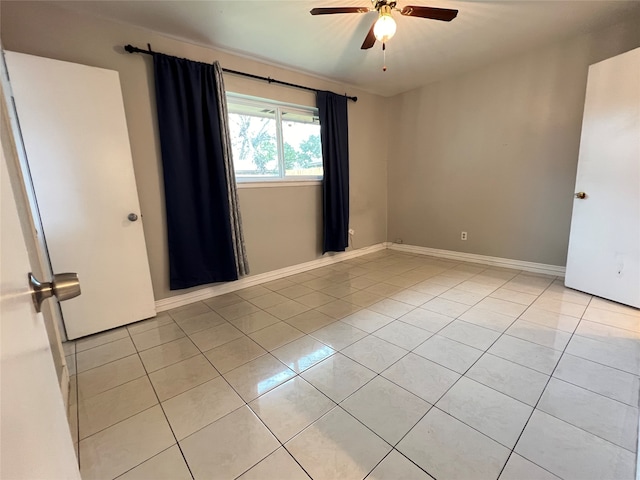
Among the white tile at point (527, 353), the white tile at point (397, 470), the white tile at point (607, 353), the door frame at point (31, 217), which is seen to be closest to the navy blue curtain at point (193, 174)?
the door frame at point (31, 217)

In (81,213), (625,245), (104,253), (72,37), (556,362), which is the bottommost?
(556,362)

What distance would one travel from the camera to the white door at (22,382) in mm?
377

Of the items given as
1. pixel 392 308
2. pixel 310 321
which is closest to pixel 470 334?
pixel 392 308

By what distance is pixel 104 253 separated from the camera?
2.25 m

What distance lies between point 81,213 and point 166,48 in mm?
1610

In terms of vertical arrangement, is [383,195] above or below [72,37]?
below

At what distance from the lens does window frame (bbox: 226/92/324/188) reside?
306 cm

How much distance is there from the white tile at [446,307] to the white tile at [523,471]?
130cm

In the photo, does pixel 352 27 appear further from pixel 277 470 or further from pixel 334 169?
pixel 277 470

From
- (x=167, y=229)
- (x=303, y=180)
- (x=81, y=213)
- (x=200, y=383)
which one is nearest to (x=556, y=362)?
(x=200, y=383)

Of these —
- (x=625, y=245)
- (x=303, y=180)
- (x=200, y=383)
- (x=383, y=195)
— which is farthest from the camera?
(x=383, y=195)

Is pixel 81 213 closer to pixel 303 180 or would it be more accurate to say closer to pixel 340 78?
pixel 303 180

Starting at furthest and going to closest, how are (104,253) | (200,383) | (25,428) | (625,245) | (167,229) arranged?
(167,229)
(625,245)
(104,253)
(200,383)
(25,428)

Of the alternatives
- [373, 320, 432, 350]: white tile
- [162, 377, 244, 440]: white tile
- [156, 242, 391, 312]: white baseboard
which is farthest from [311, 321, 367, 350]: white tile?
[156, 242, 391, 312]: white baseboard
